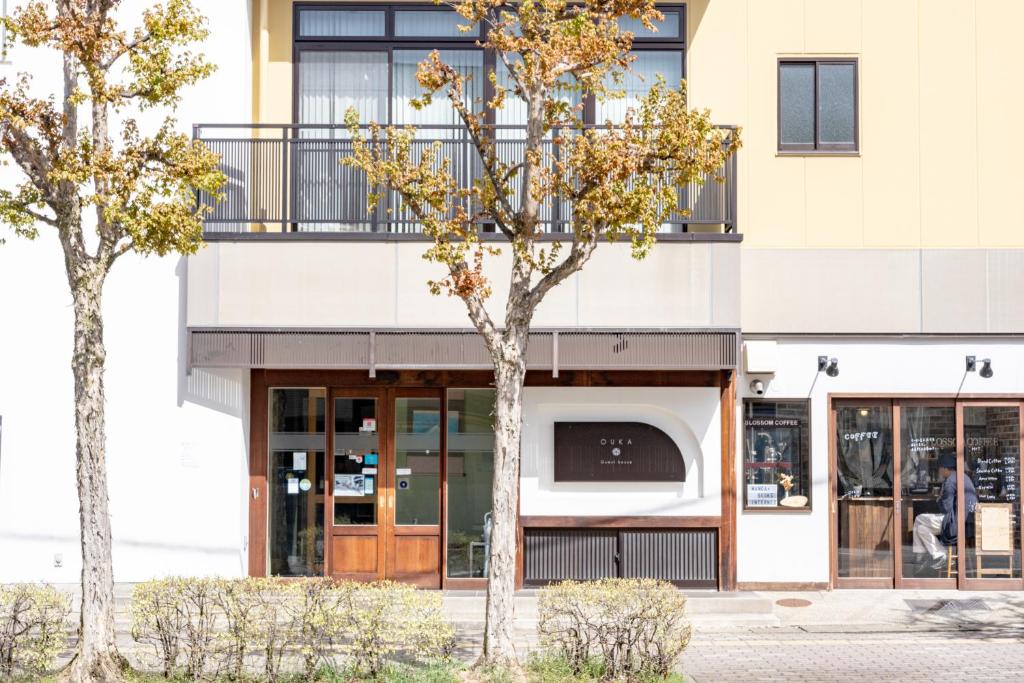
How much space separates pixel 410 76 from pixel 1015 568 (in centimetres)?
985

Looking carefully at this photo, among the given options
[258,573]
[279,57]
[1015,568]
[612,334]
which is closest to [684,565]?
[612,334]

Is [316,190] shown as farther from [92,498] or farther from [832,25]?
[832,25]

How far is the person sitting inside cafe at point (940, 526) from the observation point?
15.0m

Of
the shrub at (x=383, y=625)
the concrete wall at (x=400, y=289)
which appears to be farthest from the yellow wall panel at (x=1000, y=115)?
the shrub at (x=383, y=625)

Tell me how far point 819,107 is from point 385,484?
7.19 meters

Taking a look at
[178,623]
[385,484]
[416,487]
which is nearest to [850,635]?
[416,487]

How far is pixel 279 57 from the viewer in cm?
1564

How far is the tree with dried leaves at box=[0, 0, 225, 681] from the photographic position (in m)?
9.09

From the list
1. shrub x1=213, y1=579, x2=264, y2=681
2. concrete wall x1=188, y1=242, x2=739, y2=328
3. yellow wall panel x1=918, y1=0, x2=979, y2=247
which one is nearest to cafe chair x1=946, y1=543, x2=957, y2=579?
yellow wall panel x1=918, y1=0, x2=979, y2=247

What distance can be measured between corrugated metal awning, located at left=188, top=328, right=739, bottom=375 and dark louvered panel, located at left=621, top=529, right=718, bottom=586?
2.13 meters

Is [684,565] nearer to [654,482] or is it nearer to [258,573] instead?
[654,482]

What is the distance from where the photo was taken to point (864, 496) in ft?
49.4

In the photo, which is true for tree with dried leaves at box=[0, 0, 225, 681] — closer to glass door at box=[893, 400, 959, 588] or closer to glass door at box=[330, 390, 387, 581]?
glass door at box=[330, 390, 387, 581]

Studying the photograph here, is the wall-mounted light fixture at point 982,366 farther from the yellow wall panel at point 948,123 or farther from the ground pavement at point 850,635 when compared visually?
the ground pavement at point 850,635
